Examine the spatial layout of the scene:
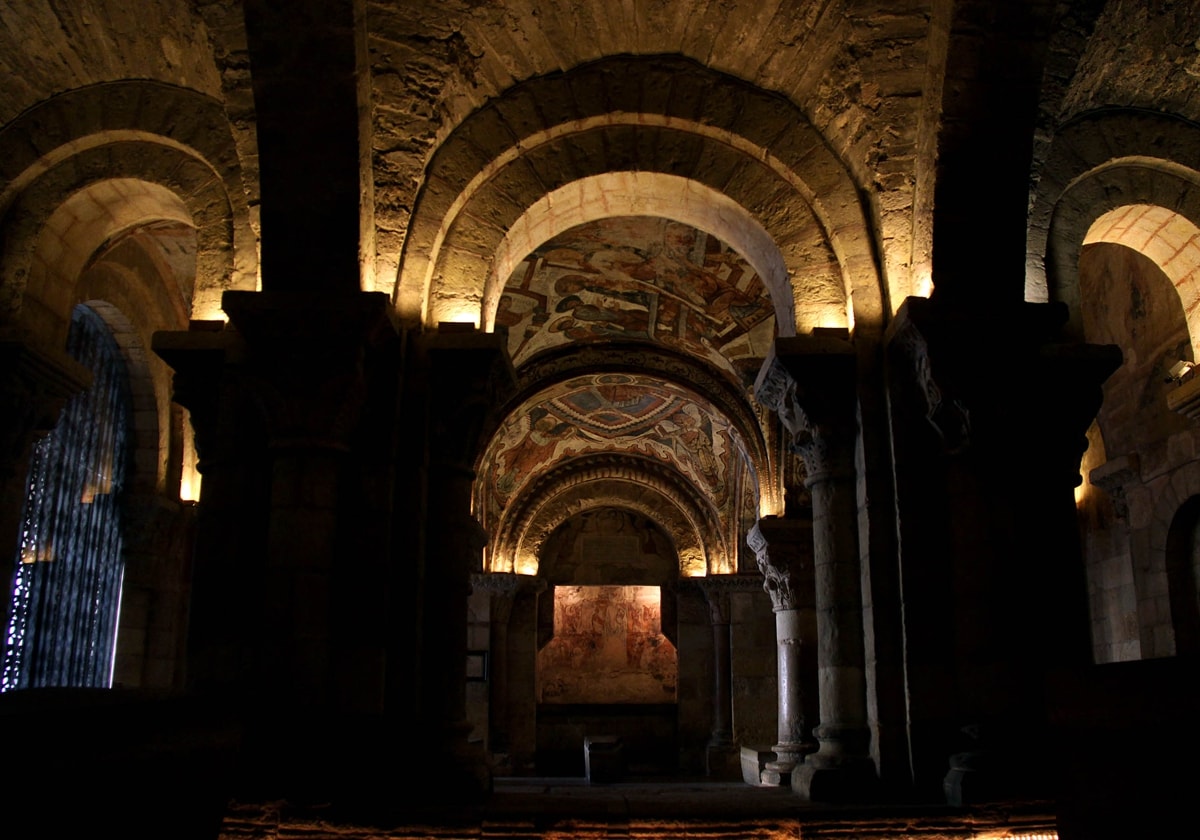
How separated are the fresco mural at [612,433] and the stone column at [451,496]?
5.91 m

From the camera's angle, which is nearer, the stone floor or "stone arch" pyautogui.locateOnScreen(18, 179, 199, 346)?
the stone floor

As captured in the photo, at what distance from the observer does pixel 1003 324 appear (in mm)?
5168

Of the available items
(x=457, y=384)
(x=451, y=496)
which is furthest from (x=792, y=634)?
(x=457, y=384)

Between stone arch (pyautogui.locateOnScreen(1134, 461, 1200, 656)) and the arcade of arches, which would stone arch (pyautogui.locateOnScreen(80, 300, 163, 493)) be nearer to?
the arcade of arches

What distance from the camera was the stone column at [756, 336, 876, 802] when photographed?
5355mm

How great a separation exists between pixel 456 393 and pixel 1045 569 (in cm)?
319

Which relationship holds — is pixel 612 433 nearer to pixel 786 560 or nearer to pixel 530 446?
pixel 530 446

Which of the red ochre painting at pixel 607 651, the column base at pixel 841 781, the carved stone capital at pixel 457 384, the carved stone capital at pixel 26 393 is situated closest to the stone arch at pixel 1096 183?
the column base at pixel 841 781

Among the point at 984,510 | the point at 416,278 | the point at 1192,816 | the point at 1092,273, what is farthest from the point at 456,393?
the point at 1092,273

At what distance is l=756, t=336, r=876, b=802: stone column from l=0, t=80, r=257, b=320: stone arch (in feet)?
10.1

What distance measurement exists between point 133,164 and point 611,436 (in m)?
9.08

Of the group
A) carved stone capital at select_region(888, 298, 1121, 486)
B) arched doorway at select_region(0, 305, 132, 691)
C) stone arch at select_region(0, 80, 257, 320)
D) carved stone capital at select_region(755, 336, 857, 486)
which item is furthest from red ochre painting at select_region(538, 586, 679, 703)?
stone arch at select_region(0, 80, 257, 320)

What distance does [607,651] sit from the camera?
18375mm

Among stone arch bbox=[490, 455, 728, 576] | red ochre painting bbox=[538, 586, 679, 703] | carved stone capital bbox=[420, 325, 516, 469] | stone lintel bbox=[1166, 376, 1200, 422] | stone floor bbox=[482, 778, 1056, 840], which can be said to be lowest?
stone floor bbox=[482, 778, 1056, 840]
